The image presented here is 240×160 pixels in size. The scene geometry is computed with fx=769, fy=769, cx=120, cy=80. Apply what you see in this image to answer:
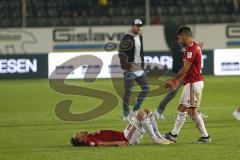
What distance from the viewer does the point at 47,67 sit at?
29.4 meters

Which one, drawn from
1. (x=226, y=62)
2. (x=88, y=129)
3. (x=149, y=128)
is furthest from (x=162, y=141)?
(x=226, y=62)

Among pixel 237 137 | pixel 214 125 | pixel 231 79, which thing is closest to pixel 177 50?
pixel 214 125

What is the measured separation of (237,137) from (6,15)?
2072cm

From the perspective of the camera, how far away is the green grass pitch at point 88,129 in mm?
11422

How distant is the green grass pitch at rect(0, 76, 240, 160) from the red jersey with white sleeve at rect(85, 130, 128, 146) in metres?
0.23

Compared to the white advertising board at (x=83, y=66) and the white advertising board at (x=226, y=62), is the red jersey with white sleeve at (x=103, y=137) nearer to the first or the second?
the white advertising board at (x=83, y=66)

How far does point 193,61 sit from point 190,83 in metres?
0.37

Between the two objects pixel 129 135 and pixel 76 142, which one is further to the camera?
pixel 129 135

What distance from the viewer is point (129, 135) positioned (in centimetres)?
1249

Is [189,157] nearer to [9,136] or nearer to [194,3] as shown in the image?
[9,136]

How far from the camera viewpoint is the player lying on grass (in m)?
12.3

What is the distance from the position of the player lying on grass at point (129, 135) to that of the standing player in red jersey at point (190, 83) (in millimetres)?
396

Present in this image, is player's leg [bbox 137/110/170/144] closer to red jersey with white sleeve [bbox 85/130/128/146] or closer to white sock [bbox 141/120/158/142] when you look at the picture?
white sock [bbox 141/120/158/142]

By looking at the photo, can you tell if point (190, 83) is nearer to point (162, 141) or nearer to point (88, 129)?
point (162, 141)
